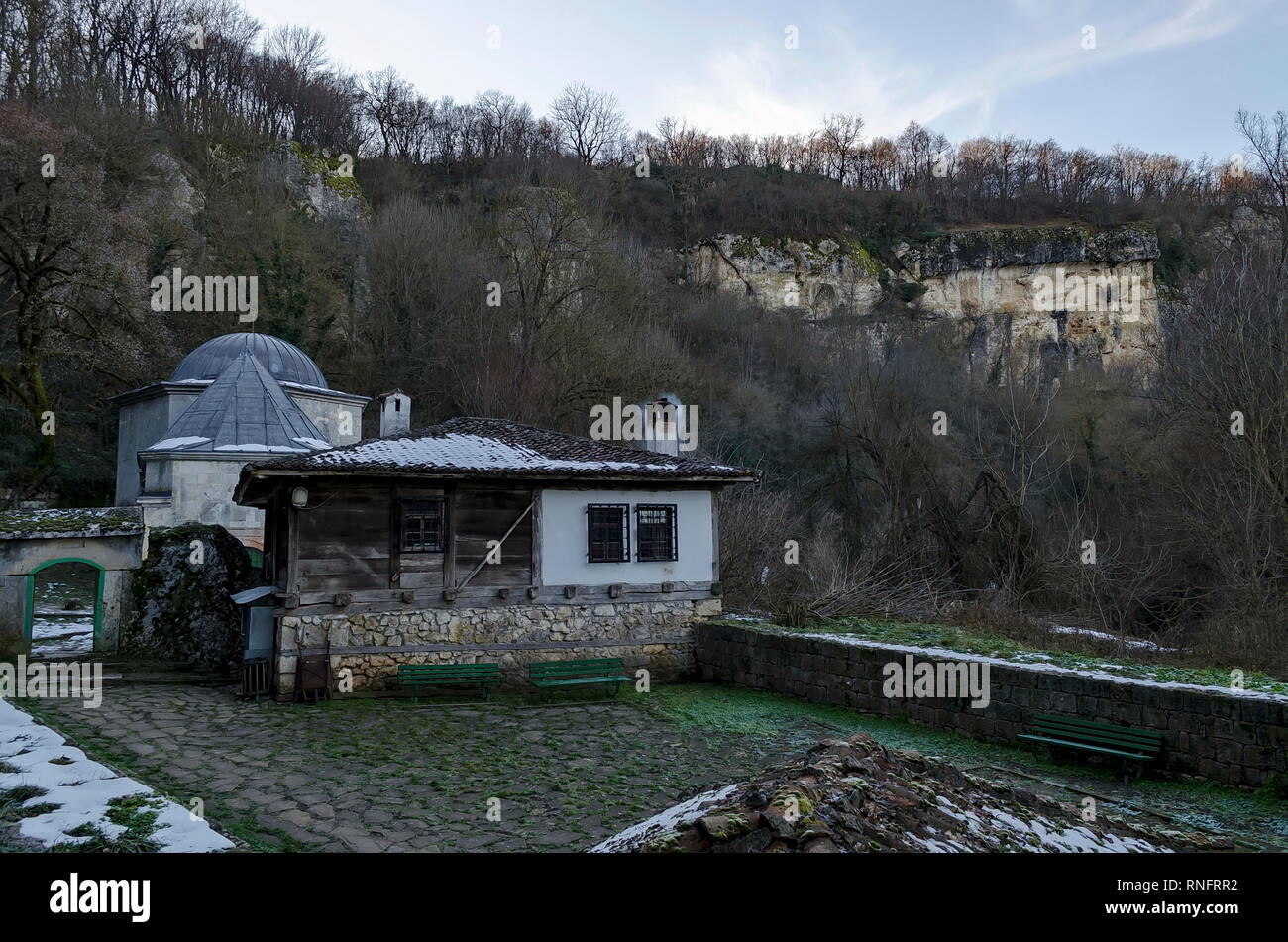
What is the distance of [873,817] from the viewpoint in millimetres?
4027

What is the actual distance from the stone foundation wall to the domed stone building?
26.2ft

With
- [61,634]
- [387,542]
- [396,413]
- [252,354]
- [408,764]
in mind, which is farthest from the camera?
[252,354]

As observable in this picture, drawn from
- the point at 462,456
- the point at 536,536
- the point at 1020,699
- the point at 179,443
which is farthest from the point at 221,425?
the point at 1020,699

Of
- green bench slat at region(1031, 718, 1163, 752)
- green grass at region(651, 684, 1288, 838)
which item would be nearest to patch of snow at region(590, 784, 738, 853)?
green grass at region(651, 684, 1288, 838)

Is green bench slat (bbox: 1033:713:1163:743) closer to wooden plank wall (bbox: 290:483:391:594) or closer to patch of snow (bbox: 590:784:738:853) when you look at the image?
patch of snow (bbox: 590:784:738:853)

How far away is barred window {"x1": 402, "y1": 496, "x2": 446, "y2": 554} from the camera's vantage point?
13258 millimetres

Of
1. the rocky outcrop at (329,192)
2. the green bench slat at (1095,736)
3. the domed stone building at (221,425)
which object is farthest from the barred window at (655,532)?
the rocky outcrop at (329,192)

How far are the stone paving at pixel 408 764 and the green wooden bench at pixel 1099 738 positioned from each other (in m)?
2.75

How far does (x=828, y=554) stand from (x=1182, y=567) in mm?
7244

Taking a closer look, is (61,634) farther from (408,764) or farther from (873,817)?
(873,817)

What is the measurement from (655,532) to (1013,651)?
19.9 feet

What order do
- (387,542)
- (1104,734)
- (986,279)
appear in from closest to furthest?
(1104,734) < (387,542) < (986,279)

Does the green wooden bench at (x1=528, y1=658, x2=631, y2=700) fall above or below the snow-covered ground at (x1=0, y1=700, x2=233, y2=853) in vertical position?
below

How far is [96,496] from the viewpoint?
24.9 m
